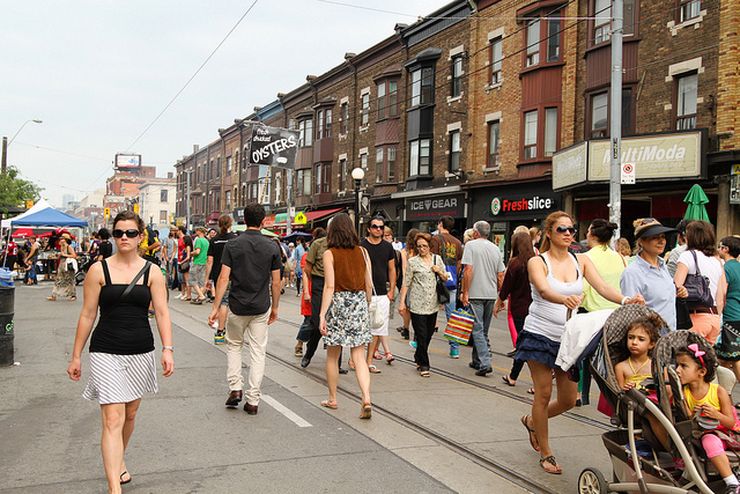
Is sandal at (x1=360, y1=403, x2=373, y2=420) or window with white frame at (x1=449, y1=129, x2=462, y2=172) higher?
window with white frame at (x1=449, y1=129, x2=462, y2=172)

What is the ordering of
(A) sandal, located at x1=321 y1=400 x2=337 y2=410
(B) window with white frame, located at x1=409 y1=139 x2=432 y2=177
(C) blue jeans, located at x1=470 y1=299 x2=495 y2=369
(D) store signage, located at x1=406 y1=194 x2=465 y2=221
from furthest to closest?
(B) window with white frame, located at x1=409 y1=139 x2=432 y2=177 < (D) store signage, located at x1=406 y1=194 x2=465 y2=221 < (C) blue jeans, located at x1=470 y1=299 x2=495 y2=369 < (A) sandal, located at x1=321 y1=400 x2=337 y2=410

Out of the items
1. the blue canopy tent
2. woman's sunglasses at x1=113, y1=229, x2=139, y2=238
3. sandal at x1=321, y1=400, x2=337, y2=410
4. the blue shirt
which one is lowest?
sandal at x1=321, y1=400, x2=337, y2=410

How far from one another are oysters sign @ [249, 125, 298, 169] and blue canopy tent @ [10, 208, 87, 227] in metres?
7.42

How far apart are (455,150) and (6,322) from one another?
21.7 metres

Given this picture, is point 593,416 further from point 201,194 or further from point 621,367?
point 201,194

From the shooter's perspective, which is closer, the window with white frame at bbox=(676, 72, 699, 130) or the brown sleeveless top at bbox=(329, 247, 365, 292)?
the brown sleeveless top at bbox=(329, 247, 365, 292)

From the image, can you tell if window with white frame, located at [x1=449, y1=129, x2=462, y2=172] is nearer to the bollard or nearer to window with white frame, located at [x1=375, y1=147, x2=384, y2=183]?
window with white frame, located at [x1=375, y1=147, x2=384, y2=183]

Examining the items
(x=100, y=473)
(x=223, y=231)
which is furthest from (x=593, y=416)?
(x=223, y=231)

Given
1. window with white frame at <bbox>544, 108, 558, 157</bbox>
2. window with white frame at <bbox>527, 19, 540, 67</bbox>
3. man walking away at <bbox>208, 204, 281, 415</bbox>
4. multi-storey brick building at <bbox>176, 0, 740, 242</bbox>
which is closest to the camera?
man walking away at <bbox>208, 204, 281, 415</bbox>

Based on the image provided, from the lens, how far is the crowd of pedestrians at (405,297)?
4410mm

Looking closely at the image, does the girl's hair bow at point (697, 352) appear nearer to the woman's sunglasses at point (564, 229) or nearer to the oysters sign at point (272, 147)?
the woman's sunglasses at point (564, 229)

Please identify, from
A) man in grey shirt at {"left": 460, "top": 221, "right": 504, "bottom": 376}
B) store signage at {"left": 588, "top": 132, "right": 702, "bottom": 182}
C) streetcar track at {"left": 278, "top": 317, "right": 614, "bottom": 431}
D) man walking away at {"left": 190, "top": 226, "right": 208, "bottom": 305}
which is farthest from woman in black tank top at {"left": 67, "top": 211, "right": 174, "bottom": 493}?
store signage at {"left": 588, "top": 132, "right": 702, "bottom": 182}

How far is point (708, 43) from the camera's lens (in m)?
17.5

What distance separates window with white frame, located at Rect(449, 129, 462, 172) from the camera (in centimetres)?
2827
